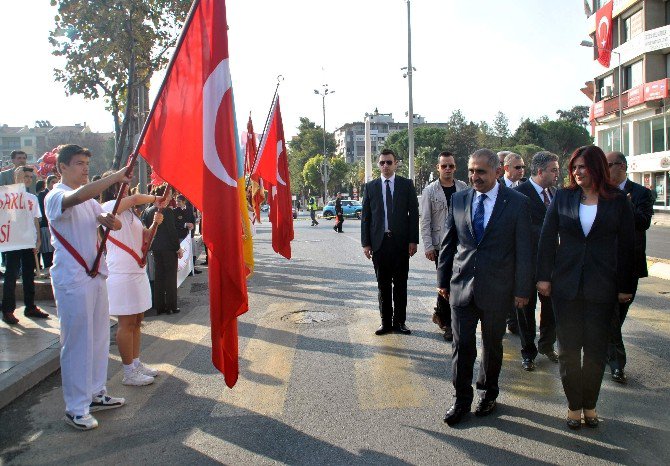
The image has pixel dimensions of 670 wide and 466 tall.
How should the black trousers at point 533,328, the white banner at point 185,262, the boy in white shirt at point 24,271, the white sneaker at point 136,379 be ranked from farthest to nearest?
1. the white banner at point 185,262
2. the boy in white shirt at point 24,271
3. the black trousers at point 533,328
4. the white sneaker at point 136,379

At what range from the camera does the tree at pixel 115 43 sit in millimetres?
11734

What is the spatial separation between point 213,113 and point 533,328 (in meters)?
3.64

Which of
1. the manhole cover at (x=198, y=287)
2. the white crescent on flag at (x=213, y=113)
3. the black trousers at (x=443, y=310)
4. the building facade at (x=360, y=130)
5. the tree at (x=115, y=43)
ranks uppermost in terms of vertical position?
the building facade at (x=360, y=130)

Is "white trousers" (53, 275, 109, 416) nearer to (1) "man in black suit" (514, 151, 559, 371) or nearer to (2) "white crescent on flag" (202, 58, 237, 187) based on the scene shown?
(2) "white crescent on flag" (202, 58, 237, 187)

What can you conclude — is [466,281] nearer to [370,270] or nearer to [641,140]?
[370,270]

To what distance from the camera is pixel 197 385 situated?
17.3ft

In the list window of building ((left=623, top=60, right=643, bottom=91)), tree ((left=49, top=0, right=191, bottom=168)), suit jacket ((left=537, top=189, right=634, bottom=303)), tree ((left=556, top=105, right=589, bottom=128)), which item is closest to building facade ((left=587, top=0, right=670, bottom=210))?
window of building ((left=623, top=60, right=643, bottom=91))

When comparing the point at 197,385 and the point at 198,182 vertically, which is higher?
the point at 198,182

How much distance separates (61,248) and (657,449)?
437 cm

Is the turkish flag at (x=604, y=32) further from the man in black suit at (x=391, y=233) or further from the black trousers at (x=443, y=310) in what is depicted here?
the black trousers at (x=443, y=310)

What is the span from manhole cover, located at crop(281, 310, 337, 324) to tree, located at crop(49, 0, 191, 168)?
586 centimetres

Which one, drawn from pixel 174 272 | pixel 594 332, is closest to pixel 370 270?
pixel 174 272

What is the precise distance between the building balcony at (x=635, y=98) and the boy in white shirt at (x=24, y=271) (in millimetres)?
39163

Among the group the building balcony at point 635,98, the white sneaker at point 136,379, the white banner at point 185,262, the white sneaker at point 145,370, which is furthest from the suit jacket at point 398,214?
the building balcony at point 635,98
